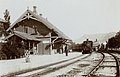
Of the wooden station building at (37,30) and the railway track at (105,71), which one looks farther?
the wooden station building at (37,30)

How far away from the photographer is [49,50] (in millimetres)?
43438

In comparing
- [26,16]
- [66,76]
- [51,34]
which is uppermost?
[26,16]

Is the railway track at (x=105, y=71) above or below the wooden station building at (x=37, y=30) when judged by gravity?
below

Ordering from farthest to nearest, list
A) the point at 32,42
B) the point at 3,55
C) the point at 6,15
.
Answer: the point at 6,15
the point at 32,42
the point at 3,55

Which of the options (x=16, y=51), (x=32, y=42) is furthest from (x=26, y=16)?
(x=16, y=51)

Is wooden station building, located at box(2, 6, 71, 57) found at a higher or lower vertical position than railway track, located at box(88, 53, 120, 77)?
higher

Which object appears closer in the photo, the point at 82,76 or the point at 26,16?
the point at 82,76

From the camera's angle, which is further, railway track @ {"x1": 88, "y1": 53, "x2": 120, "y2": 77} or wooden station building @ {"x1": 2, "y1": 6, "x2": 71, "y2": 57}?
wooden station building @ {"x1": 2, "y1": 6, "x2": 71, "y2": 57}

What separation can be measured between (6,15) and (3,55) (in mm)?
36760

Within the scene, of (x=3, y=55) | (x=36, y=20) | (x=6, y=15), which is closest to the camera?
(x=3, y=55)

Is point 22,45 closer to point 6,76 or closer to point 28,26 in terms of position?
point 28,26

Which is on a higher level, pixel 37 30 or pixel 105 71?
pixel 37 30

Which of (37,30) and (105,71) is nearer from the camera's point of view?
(105,71)

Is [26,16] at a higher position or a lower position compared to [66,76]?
higher
